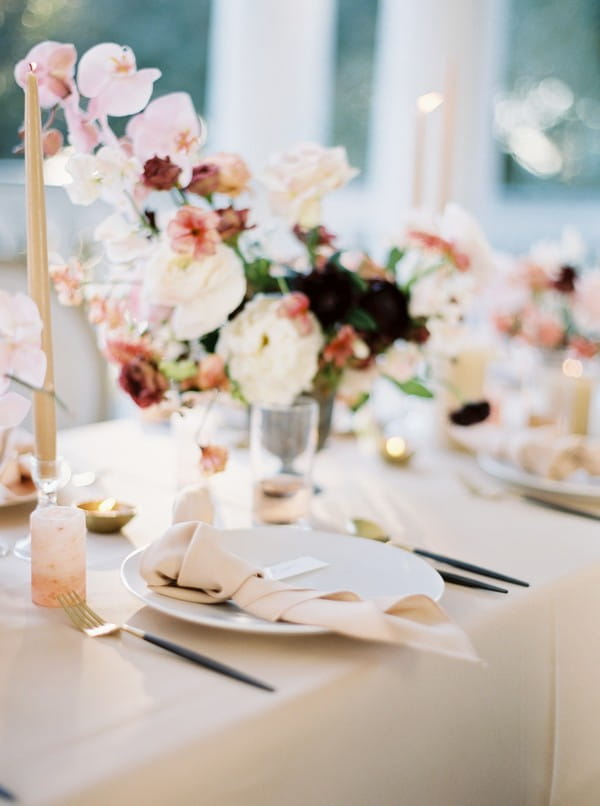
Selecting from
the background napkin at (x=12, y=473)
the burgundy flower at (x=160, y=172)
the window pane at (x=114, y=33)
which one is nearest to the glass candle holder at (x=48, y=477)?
the background napkin at (x=12, y=473)

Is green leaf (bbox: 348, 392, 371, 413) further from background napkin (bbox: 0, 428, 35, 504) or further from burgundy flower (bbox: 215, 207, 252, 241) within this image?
background napkin (bbox: 0, 428, 35, 504)

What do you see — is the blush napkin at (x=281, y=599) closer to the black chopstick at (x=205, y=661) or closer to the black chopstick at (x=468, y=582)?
the black chopstick at (x=205, y=661)

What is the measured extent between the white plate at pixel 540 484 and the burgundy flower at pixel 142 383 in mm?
541

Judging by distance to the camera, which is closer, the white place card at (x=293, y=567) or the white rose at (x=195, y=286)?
the white place card at (x=293, y=567)

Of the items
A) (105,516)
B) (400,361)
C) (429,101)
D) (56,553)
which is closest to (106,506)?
(105,516)

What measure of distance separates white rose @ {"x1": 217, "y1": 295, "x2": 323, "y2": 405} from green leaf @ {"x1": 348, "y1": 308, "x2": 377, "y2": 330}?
7 cm

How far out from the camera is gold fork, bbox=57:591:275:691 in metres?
0.75

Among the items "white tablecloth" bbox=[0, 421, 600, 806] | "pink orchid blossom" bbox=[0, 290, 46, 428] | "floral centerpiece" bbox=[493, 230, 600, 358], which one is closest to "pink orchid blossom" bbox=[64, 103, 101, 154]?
"pink orchid blossom" bbox=[0, 290, 46, 428]

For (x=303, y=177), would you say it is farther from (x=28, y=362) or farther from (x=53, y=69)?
(x=28, y=362)

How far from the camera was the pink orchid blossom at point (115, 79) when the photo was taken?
3.30 feet

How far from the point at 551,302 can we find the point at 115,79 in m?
1.09

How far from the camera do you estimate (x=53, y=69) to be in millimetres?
1023

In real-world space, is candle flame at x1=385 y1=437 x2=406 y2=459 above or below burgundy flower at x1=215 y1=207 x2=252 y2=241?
below

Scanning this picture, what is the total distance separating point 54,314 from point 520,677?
1.46 meters
